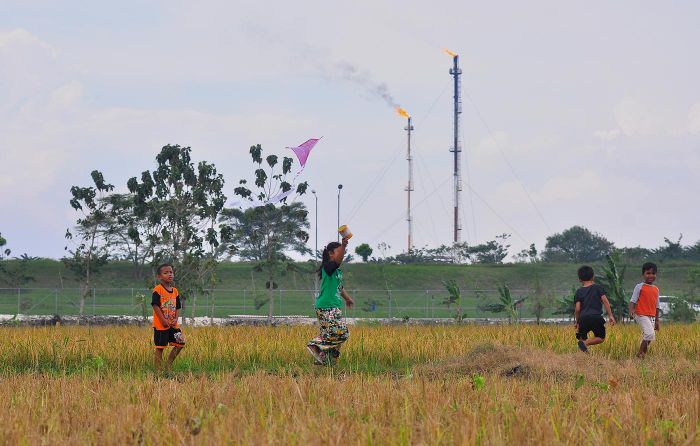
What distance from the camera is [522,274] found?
6750 centimetres

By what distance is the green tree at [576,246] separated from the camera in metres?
95.0

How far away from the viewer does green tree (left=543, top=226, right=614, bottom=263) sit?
9496 centimetres

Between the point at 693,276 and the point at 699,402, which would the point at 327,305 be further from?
the point at 693,276

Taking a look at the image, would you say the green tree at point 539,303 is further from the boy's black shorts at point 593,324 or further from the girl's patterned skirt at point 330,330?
the girl's patterned skirt at point 330,330

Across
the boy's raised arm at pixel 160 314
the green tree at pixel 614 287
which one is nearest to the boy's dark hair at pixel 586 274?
the boy's raised arm at pixel 160 314

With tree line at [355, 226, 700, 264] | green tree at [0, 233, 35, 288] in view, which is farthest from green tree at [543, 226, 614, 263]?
green tree at [0, 233, 35, 288]

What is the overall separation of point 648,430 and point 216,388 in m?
3.89

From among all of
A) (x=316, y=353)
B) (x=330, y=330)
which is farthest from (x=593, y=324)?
(x=316, y=353)

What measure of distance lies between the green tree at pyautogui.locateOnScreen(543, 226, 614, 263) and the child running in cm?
8332

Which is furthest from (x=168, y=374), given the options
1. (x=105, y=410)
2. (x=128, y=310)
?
(x=128, y=310)

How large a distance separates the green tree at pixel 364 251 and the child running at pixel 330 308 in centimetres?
6504

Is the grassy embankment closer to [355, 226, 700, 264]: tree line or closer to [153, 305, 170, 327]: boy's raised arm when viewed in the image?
[355, 226, 700, 264]: tree line

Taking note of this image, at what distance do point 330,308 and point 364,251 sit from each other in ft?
214

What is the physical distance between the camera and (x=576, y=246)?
320 ft
